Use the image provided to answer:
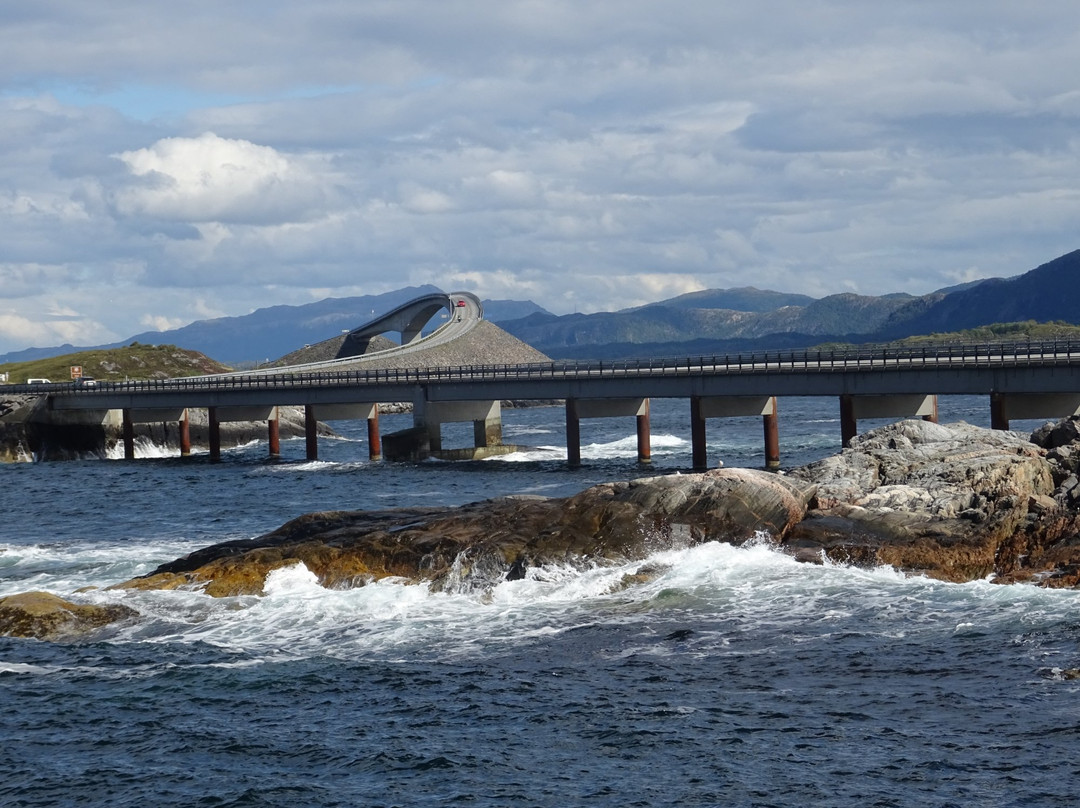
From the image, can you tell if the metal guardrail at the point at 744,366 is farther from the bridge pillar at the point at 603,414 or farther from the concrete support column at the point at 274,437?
the concrete support column at the point at 274,437

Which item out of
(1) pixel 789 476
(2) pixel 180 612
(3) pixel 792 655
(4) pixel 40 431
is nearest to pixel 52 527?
(2) pixel 180 612

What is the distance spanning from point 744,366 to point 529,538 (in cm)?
5227

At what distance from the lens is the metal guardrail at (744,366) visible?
80.1 m

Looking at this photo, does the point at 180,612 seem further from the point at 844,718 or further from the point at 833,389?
the point at 833,389

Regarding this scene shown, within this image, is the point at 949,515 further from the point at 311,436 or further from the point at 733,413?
the point at 311,436

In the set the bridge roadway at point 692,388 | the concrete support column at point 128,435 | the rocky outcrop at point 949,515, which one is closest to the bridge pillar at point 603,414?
the bridge roadway at point 692,388

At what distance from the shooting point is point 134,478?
310 feet

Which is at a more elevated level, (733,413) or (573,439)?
(733,413)

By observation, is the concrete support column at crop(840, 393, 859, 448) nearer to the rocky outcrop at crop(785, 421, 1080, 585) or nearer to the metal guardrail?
the metal guardrail

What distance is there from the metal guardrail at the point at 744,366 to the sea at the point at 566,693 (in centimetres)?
4298

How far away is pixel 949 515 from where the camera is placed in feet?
140

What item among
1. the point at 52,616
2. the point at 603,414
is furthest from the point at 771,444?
the point at 52,616

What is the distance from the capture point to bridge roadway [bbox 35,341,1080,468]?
78.3 meters

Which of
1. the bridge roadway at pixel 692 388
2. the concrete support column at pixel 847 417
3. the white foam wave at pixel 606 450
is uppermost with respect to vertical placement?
the bridge roadway at pixel 692 388
